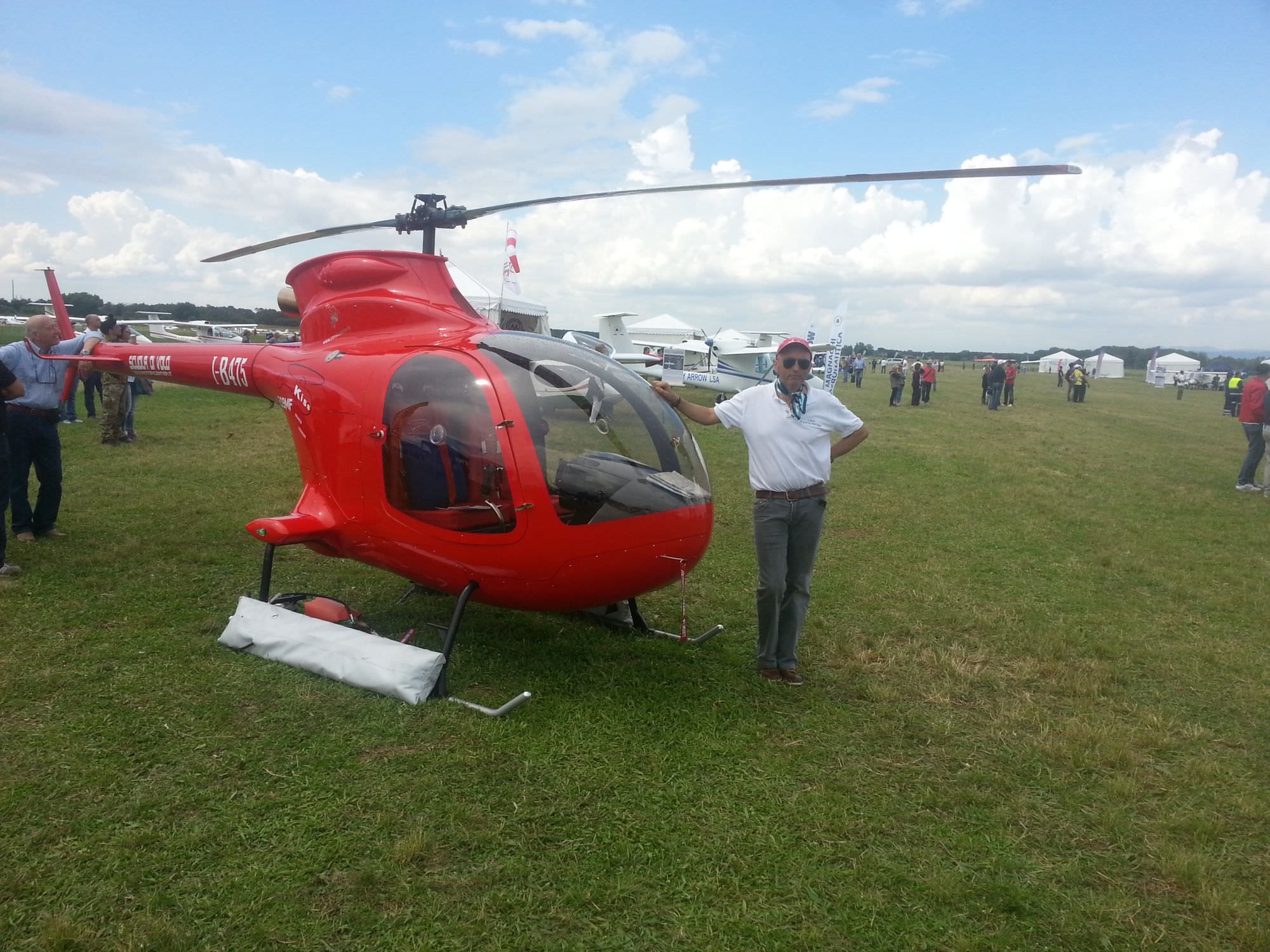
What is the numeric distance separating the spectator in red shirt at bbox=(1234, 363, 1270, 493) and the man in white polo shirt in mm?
10047

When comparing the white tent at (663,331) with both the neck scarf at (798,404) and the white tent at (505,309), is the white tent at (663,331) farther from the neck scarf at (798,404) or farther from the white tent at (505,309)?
the neck scarf at (798,404)

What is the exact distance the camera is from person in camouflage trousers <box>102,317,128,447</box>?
1177 cm

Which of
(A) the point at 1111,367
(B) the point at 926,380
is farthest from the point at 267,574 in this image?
(A) the point at 1111,367

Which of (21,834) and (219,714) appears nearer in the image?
(21,834)

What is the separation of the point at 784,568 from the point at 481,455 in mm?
1815

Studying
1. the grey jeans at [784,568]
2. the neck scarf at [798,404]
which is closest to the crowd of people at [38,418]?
the grey jeans at [784,568]

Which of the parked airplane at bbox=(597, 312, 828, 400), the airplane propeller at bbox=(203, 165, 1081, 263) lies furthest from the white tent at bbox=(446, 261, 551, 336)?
the airplane propeller at bbox=(203, 165, 1081, 263)

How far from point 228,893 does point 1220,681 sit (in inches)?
222

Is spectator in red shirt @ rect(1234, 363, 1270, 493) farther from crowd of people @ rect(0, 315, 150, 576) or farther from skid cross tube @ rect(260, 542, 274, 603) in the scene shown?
crowd of people @ rect(0, 315, 150, 576)

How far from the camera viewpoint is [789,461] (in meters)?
4.47

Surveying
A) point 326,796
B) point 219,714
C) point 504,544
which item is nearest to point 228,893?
point 326,796

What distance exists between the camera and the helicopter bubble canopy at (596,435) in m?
4.20

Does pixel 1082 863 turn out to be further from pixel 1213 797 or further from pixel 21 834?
pixel 21 834

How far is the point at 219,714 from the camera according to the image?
4.12 meters
